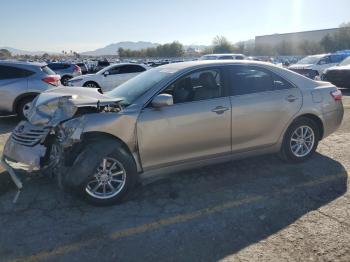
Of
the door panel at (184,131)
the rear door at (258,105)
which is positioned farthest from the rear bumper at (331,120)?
the door panel at (184,131)

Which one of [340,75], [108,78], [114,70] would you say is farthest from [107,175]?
[340,75]

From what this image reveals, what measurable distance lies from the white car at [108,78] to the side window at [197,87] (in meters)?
10.8

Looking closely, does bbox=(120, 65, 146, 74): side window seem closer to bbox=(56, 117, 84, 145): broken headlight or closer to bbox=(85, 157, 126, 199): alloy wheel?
bbox=(56, 117, 84, 145): broken headlight

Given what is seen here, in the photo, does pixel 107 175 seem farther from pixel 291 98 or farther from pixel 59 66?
pixel 59 66

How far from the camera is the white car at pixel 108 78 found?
15.1 meters

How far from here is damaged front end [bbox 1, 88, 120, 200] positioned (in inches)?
163

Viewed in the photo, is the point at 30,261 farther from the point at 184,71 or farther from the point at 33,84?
the point at 33,84

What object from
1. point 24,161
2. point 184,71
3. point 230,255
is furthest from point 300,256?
point 24,161

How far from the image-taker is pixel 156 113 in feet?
14.2

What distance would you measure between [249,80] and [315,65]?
1489cm

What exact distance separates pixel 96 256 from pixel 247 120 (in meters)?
2.69

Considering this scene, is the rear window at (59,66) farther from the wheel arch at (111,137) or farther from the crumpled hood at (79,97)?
the wheel arch at (111,137)

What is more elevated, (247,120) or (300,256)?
(247,120)

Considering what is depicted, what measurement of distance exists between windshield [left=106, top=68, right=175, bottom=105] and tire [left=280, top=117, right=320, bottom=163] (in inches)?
81.4
